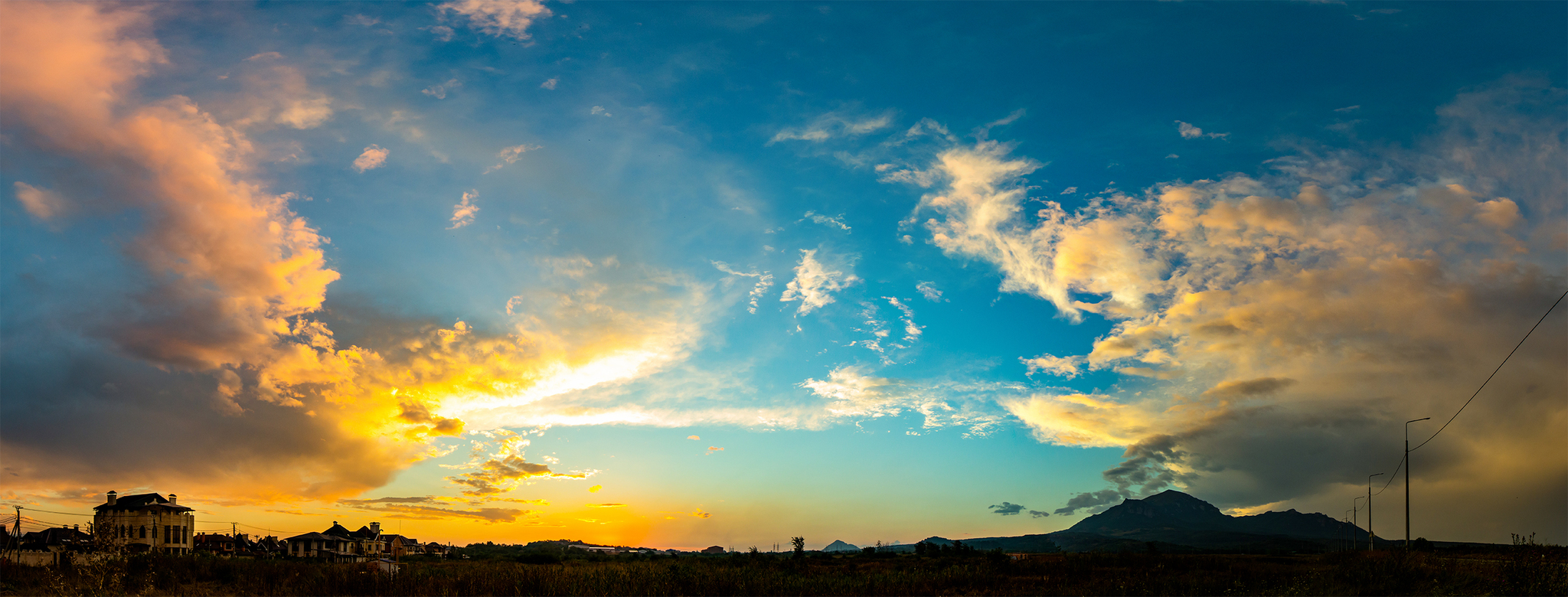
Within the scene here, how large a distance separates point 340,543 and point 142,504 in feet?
87.8

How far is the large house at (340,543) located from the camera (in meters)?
104

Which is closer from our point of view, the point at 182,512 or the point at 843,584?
the point at 843,584

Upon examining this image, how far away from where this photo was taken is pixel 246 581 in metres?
24.5

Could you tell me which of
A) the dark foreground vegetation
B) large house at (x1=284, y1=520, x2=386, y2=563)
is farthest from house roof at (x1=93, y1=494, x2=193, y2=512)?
the dark foreground vegetation

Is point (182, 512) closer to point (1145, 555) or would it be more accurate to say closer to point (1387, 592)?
point (1145, 555)

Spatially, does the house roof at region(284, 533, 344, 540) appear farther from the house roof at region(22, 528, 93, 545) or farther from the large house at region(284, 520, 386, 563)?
the house roof at region(22, 528, 93, 545)

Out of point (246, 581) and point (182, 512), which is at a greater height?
point (246, 581)

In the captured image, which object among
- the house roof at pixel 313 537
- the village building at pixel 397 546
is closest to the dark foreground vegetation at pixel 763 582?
the house roof at pixel 313 537

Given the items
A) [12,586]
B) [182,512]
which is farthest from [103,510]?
[12,586]

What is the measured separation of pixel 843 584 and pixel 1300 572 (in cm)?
1753

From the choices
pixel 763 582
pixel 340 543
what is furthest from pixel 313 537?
pixel 763 582

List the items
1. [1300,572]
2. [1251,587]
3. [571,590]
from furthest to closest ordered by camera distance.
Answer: [1300,572] → [1251,587] → [571,590]

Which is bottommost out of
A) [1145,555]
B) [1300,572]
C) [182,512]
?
[182,512]

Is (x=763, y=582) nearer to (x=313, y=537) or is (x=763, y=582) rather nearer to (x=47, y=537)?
(x=47, y=537)
